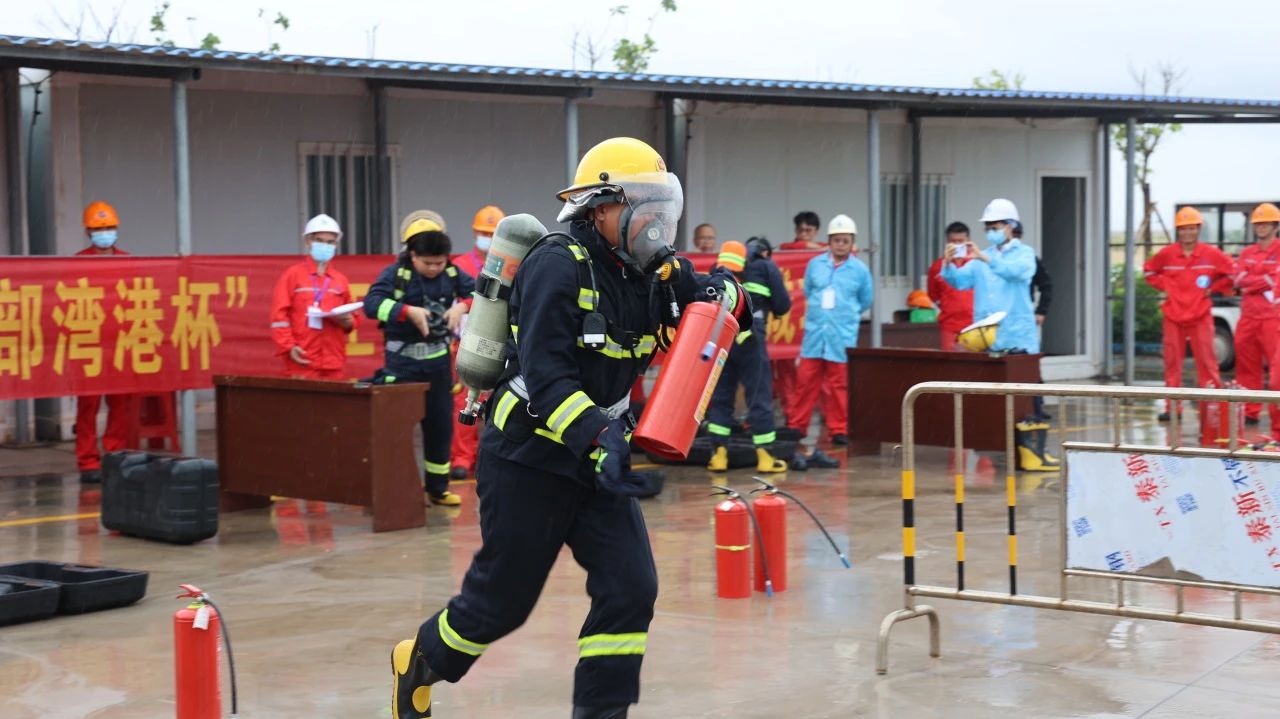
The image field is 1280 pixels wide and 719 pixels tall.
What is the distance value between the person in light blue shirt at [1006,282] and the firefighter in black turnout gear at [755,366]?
177cm

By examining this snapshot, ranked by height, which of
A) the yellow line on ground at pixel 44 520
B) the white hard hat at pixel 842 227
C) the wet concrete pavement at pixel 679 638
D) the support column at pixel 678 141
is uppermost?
the support column at pixel 678 141

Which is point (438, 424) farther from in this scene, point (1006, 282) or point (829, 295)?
point (1006, 282)

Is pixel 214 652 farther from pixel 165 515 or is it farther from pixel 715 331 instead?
pixel 165 515

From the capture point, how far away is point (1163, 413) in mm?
16156

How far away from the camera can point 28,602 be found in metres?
7.21

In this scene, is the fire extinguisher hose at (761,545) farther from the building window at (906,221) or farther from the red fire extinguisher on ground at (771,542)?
the building window at (906,221)

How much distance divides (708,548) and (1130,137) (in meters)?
11.5

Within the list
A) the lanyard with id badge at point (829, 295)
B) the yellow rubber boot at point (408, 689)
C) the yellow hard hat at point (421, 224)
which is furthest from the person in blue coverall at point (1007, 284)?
the yellow rubber boot at point (408, 689)

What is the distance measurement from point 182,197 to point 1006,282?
22.5ft

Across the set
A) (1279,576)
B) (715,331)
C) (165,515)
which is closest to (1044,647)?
(1279,576)

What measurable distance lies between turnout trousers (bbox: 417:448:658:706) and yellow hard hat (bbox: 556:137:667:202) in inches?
37.5

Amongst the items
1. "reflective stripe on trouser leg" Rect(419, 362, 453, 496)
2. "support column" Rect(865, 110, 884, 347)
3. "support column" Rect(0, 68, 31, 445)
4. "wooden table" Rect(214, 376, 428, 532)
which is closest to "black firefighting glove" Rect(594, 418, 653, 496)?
"wooden table" Rect(214, 376, 428, 532)

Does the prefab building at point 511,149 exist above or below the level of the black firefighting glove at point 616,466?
above

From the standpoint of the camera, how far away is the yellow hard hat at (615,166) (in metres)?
4.91
